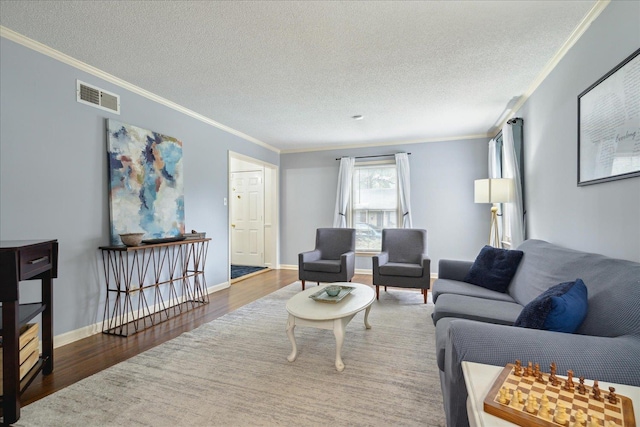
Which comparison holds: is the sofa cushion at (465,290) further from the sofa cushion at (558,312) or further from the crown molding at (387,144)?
the crown molding at (387,144)

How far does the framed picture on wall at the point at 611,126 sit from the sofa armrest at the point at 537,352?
43.0 inches

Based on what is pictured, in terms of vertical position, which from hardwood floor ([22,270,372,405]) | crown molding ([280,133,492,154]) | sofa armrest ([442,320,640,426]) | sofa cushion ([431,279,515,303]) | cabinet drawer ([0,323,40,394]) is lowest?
hardwood floor ([22,270,372,405])

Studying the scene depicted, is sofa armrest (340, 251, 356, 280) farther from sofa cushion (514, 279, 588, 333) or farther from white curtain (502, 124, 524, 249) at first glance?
sofa cushion (514, 279, 588, 333)

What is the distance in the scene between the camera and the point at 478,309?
6.73 ft

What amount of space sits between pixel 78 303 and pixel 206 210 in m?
1.90

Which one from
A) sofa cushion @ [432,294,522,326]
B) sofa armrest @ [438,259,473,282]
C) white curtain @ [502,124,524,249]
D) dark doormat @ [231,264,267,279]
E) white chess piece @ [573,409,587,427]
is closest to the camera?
white chess piece @ [573,409,587,427]

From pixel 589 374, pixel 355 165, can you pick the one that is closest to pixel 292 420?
pixel 589 374

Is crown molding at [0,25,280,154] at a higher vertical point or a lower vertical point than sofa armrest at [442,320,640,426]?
higher

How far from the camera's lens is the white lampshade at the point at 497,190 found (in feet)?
11.6

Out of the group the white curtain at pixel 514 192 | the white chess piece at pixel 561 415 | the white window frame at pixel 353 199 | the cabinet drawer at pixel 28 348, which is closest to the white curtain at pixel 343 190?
the white window frame at pixel 353 199

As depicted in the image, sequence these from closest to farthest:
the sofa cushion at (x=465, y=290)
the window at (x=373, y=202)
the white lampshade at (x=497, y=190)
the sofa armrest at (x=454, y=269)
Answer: the sofa cushion at (x=465, y=290)
the sofa armrest at (x=454, y=269)
the white lampshade at (x=497, y=190)
the window at (x=373, y=202)

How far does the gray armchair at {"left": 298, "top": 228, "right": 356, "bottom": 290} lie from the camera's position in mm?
4094

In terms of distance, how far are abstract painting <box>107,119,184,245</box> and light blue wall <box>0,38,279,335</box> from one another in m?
0.09

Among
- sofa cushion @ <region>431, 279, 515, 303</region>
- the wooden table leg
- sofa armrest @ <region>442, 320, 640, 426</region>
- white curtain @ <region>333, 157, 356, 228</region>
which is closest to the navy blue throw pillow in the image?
sofa cushion @ <region>431, 279, 515, 303</region>
